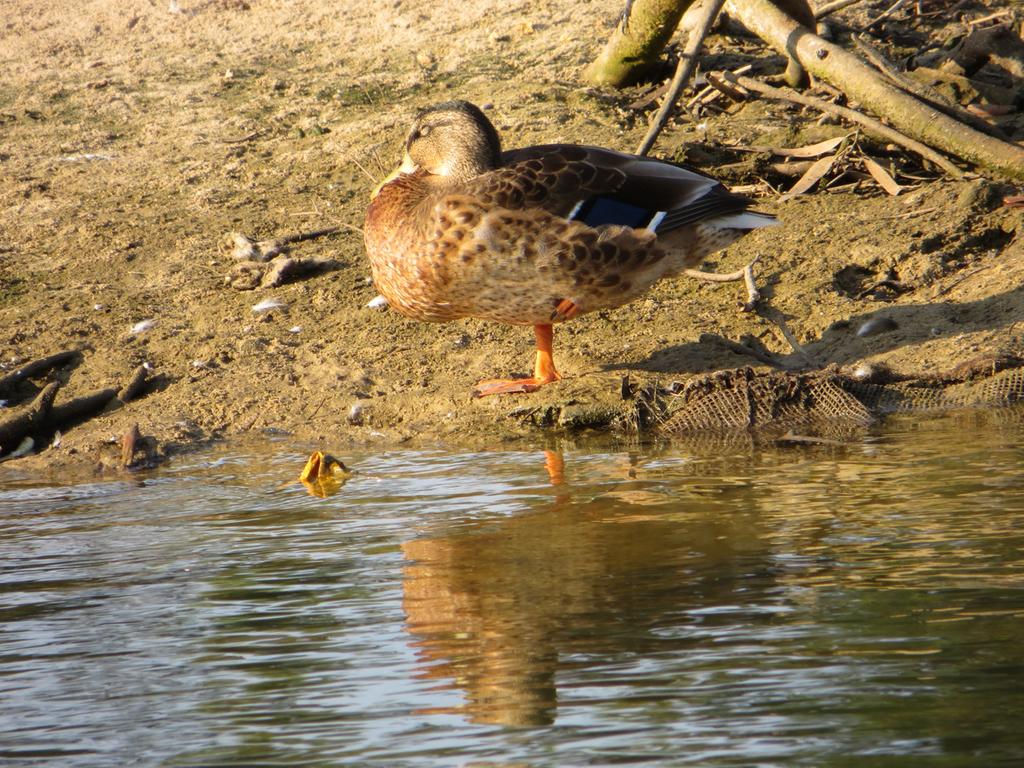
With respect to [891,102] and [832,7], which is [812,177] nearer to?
[891,102]

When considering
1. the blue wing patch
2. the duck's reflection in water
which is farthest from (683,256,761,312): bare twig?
the duck's reflection in water

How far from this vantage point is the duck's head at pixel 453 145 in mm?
Answer: 6352

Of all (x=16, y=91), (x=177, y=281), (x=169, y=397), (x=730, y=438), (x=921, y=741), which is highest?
(x=16, y=91)

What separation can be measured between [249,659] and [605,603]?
34.3 inches

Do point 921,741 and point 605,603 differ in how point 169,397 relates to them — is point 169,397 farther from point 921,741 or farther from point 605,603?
point 921,741

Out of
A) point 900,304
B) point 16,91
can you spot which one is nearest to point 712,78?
point 900,304

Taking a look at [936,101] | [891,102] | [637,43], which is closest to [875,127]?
[891,102]

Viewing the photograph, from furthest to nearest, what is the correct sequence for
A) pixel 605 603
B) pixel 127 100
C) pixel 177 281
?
pixel 127 100 → pixel 177 281 → pixel 605 603

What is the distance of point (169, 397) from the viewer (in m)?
6.68

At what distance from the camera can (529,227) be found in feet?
19.7

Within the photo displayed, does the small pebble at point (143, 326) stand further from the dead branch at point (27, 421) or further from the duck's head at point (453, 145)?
the duck's head at point (453, 145)

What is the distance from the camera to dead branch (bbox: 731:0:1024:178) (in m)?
7.36

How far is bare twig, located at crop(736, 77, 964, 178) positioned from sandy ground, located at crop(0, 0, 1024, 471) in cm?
12

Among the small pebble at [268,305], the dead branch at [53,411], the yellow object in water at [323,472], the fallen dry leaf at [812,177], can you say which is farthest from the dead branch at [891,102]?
the dead branch at [53,411]
